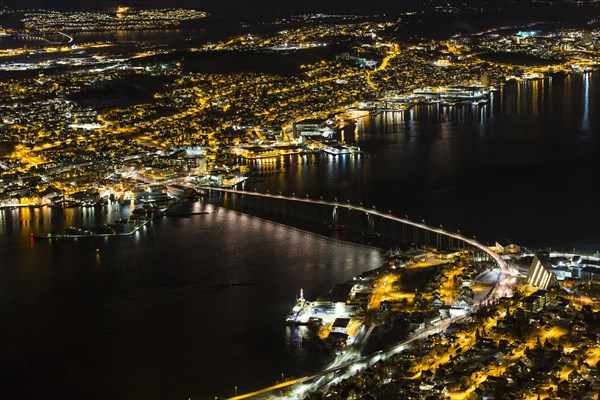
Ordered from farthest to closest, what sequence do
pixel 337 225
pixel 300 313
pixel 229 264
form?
pixel 337 225
pixel 229 264
pixel 300 313

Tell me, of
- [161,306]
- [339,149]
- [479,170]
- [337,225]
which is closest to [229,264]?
[161,306]

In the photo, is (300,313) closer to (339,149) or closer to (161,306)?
(161,306)

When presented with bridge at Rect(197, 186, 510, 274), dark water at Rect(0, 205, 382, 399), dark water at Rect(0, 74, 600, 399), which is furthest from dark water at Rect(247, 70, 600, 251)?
dark water at Rect(0, 205, 382, 399)

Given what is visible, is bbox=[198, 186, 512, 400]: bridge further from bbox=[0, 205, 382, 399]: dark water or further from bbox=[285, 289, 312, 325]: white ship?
bbox=[285, 289, 312, 325]: white ship

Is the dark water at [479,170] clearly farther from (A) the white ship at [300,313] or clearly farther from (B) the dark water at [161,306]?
(A) the white ship at [300,313]

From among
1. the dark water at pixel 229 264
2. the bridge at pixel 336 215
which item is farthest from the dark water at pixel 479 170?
the bridge at pixel 336 215

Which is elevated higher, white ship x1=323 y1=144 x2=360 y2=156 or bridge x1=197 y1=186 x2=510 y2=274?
white ship x1=323 y1=144 x2=360 y2=156
